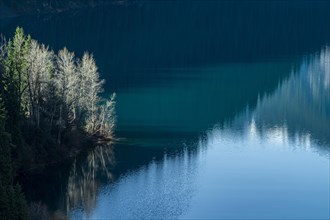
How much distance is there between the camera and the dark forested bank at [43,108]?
2596 inches

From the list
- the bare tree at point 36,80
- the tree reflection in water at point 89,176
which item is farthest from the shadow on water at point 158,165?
the bare tree at point 36,80

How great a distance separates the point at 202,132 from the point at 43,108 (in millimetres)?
21841

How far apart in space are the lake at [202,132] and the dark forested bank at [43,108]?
6.35 feet

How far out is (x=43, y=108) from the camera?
72688 mm

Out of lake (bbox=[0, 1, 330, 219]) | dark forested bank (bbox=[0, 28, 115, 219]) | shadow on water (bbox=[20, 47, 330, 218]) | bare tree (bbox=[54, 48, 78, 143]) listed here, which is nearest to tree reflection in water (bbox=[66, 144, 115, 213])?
shadow on water (bbox=[20, 47, 330, 218])

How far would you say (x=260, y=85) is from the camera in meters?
118

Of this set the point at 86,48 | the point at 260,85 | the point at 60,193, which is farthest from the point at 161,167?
the point at 86,48

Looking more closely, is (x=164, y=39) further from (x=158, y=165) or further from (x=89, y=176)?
(x=89, y=176)

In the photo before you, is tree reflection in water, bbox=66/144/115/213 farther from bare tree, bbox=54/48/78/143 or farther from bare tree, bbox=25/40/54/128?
bare tree, bbox=25/40/54/128

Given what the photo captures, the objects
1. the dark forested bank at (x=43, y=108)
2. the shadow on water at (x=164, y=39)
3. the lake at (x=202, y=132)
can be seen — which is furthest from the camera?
the shadow on water at (x=164, y=39)

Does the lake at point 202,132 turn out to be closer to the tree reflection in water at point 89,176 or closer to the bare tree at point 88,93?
the tree reflection in water at point 89,176

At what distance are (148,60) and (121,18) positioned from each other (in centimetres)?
6409

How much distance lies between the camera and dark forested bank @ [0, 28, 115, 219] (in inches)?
2596

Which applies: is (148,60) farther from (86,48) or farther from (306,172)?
(306,172)
